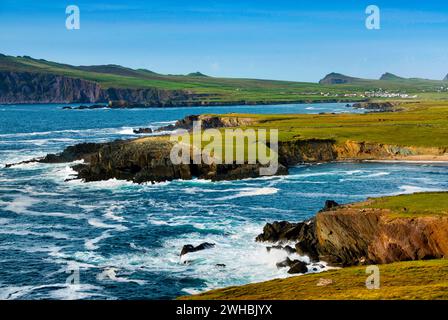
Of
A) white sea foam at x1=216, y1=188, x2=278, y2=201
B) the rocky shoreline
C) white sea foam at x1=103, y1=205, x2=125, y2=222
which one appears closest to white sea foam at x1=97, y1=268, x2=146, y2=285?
white sea foam at x1=103, y1=205, x2=125, y2=222

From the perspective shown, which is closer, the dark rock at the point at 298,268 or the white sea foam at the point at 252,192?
the dark rock at the point at 298,268

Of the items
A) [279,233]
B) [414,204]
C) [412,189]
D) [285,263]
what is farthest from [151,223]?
[412,189]

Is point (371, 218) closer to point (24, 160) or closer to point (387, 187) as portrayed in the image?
point (387, 187)

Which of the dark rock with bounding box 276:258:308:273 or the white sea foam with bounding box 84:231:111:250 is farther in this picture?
the white sea foam with bounding box 84:231:111:250

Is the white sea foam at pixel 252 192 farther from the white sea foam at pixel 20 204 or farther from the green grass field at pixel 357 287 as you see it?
the green grass field at pixel 357 287

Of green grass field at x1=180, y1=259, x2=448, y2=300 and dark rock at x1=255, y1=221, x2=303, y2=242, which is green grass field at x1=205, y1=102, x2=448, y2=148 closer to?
dark rock at x1=255, y1=221, x2=303, y2=242

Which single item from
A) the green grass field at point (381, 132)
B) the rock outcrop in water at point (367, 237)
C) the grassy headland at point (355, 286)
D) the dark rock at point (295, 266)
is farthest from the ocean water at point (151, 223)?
the green grass field at point (381, 132)

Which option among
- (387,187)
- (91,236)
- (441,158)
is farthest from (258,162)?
(91,236)
